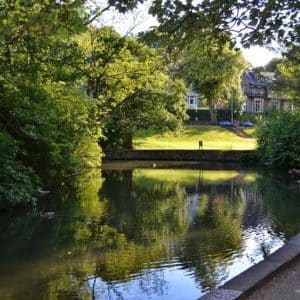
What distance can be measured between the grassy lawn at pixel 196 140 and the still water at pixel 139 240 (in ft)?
93.9

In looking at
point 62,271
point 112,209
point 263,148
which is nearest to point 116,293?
point 62,271

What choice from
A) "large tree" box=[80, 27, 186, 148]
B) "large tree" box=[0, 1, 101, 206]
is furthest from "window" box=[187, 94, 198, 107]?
"large tree" box=[0, 1, 101, 206]

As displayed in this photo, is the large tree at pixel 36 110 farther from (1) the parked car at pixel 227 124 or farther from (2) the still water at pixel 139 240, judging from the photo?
(1) the parked car at pixel 227 124

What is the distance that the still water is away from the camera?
9.31 meters

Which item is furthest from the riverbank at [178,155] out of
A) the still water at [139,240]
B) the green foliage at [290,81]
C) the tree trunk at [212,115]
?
the tree trunk at [212,115]

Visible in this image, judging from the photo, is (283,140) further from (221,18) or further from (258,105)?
(258,105)

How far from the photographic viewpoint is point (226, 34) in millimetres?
7969

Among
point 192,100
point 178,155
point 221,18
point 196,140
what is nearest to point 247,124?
point 196,140

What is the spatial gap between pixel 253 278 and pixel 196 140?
55748mm

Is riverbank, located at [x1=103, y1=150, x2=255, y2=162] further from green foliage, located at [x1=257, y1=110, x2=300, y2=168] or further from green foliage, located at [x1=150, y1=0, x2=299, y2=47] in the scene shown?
green foliage, located at [x1=150, y1=0, x2=299, y2=47]

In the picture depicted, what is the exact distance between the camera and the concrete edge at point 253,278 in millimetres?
6740

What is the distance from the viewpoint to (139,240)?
509 inches

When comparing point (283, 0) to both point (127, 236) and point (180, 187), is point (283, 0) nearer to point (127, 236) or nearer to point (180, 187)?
point (127, 236)

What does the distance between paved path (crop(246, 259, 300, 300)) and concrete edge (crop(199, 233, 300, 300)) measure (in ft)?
0.23
